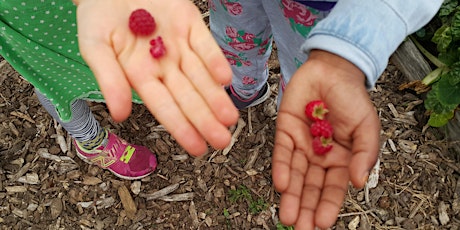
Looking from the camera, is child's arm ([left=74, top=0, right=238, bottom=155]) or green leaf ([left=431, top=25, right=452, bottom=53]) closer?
child's arm ([left=74, top=0, right=238, bottom=155])

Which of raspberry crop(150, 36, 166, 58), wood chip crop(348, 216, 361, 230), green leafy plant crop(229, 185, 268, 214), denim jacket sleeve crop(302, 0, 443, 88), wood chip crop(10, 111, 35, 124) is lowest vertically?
wood chip crop(348, 216, 361, 230)

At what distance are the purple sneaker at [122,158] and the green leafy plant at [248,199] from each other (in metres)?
0.43

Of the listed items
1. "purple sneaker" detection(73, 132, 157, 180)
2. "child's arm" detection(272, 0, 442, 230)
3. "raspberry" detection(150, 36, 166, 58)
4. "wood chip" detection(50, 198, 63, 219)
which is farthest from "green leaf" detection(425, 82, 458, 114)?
"wood chip" detection(50, 198, 63, 219)

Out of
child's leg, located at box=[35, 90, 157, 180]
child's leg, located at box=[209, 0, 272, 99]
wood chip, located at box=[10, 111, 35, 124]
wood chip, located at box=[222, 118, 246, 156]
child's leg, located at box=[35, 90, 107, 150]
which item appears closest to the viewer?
child's leg, located at box=[209, 0, 272, 99]

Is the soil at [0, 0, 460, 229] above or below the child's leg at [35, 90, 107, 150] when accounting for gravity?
below

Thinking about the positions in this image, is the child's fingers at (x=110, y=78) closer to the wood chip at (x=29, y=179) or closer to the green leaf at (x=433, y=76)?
the wood chip at (x=29, y=179)

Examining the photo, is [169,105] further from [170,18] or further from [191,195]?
[191,195]

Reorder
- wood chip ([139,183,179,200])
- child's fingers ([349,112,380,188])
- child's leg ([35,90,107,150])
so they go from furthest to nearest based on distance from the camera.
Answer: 1. wood chip ([139,183,179,200])
2. child's leg ([35,90,107,150])
3. child's fingers ([349,112,380,188])

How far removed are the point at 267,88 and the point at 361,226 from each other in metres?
0.89

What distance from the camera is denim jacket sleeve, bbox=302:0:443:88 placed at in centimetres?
137

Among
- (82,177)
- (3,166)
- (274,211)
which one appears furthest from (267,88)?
(3,166)

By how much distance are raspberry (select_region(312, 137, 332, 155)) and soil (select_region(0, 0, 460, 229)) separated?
1.09 m

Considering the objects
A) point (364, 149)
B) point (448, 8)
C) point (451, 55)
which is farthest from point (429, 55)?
point (364, 149)

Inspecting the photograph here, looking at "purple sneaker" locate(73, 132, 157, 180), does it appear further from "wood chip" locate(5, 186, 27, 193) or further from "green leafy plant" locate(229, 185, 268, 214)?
"green leafy plant" locate(229, 185, 268, 214)
